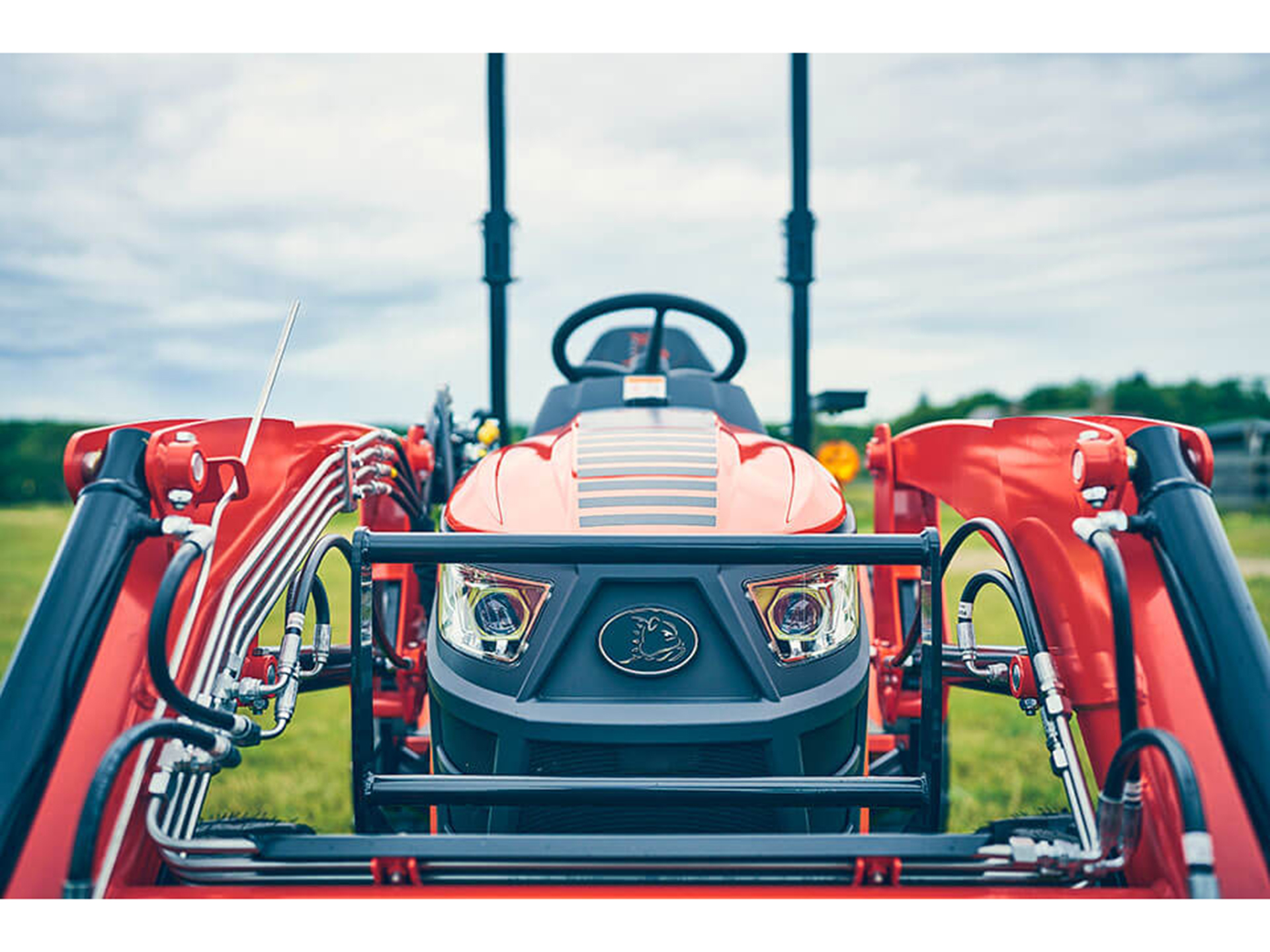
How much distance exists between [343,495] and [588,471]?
2.27 feet

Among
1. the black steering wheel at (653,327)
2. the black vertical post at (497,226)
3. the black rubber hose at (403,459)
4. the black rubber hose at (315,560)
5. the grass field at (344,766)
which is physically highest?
the black vertical post at (497,226)

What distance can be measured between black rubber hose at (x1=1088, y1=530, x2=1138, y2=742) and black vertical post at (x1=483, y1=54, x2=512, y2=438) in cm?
210

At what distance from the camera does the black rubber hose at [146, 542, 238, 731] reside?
134cm

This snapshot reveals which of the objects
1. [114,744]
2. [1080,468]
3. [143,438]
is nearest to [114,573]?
[143,438]

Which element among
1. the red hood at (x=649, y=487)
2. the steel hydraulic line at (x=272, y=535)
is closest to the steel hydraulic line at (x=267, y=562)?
the steel hydraulic line at (x=272, y=535)

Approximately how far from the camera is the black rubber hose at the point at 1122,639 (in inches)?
54.3

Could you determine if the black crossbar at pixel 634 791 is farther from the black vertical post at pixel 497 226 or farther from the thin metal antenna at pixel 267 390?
the black vertical post at pixel 497 226

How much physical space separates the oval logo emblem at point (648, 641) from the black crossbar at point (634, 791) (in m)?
0.19

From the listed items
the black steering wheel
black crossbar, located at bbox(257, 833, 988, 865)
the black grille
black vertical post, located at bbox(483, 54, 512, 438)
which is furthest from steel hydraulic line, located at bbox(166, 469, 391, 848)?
black vertical post, located at bbox(483, 54, 512, 438)

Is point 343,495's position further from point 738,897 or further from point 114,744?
point 738,897

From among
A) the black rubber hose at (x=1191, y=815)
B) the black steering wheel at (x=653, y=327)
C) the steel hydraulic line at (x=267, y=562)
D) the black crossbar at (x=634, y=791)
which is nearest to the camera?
the black rubber hose at (x=1191, y=815)

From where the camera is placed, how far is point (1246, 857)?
1267 mm

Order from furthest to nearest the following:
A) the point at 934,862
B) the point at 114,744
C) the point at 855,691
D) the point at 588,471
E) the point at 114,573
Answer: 1. the point at 588,471
2. the point at 855,691
3. the point at 114,573
4. the point at 934,862
5. the point at 114,744

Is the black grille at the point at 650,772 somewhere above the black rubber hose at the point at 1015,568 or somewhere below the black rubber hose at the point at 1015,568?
below
